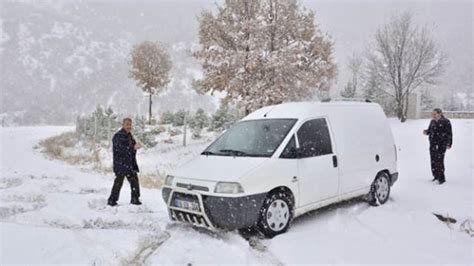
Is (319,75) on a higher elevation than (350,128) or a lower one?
higher

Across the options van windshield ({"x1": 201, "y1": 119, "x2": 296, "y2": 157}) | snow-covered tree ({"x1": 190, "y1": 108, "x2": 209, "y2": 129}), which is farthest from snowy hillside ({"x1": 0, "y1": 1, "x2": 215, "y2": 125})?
van windshield ({"x1": 201, "y1": 119, "x2": 296, "y2": 157})

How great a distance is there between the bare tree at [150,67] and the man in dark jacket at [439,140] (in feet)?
92.3

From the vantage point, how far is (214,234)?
5.82 m

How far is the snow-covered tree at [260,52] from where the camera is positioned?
18.5 m

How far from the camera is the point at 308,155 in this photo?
638cm

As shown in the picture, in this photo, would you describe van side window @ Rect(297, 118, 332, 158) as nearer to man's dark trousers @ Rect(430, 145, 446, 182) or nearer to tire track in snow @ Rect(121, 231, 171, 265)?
tire track in snow @ Rect(121, 231, 171, 265)

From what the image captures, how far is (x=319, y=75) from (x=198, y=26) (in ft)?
21.5

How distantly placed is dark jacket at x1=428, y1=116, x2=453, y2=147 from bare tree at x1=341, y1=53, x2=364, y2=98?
907 inches

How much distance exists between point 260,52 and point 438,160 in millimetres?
10679

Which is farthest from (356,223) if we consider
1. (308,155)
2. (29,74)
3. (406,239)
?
(29,74)

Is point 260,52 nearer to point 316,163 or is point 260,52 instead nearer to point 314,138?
point 314,138

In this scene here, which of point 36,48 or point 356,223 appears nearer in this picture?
point 356,223

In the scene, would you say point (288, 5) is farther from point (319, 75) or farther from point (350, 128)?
point (350, 128)

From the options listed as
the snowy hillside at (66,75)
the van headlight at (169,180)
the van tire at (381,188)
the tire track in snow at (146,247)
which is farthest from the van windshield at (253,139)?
the snowy hillside at (66,75)
